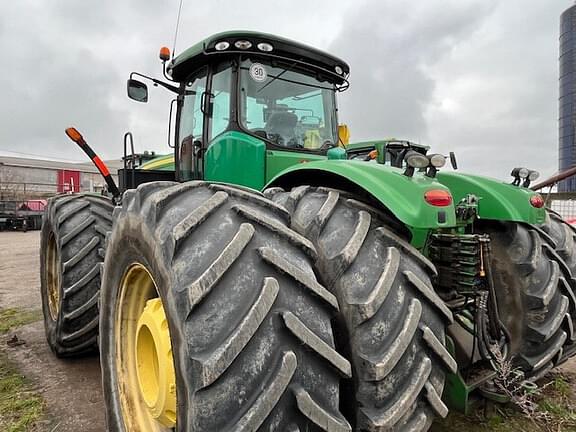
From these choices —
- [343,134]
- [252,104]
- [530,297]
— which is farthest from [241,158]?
[530,297]

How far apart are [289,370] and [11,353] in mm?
3474

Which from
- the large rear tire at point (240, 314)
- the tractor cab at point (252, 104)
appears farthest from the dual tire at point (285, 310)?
the tractor cab at point (252, 104)

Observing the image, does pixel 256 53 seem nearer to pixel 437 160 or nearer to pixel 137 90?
pixel 137 90

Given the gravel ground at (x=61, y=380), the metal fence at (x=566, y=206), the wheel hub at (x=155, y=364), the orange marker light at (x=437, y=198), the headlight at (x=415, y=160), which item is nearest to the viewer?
the wheel hub at (x=155, y=364)

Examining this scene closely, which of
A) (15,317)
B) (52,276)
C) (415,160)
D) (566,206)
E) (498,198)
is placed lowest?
(15,317)

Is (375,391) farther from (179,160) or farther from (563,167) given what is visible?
(563,167)

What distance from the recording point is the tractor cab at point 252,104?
9.39 ft

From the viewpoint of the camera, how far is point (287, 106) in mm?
3109

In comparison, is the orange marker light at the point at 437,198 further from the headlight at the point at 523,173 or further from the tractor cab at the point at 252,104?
the tractor cab at the point at 252,104

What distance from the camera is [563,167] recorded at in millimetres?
10875

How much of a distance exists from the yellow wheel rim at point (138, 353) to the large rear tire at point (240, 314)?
0.96ft

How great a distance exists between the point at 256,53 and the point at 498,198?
5.80 feet

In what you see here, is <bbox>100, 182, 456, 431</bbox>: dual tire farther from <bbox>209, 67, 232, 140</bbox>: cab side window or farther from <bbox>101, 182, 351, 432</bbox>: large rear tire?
<bbox>209, 67, 232, 140</bbox>: cab side window

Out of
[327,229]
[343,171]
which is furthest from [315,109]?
[327,229]
